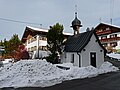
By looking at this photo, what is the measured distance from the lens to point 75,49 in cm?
1989

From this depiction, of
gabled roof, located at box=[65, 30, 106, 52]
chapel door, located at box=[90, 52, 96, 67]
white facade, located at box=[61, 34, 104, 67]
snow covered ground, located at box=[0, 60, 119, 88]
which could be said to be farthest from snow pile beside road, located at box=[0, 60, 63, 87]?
chapel door, located at box=[90, 52, 96, 67]

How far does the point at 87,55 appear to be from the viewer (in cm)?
1975

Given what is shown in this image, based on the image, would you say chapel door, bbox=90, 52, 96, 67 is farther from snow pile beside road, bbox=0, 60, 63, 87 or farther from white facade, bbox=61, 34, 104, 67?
snow pile beside road, bbox=0, 60, 63, 87

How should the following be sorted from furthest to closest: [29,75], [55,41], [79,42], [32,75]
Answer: [55,41], [79,42], [32,75], [29,75]

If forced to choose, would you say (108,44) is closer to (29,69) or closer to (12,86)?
(29,69)

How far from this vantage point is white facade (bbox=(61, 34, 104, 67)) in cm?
1931

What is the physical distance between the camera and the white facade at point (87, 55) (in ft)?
63.4

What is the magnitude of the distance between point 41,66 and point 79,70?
→ 4.03 m

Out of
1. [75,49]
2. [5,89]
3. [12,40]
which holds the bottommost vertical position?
[5,89]

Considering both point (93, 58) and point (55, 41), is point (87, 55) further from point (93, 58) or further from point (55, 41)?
point (55, 41)

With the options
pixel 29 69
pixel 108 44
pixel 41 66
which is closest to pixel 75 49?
pixel 41 66

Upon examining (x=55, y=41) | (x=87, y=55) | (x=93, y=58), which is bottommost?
(x=93, y=58)

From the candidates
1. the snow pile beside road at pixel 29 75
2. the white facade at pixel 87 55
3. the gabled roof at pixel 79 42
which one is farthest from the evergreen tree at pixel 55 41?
the snow pile beside road at pixel 29 75

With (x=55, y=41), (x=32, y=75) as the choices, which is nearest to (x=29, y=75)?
(x=32, y=75)
